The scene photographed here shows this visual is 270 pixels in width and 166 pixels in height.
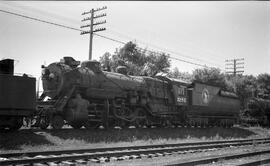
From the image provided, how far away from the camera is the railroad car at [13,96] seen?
40.2 ft

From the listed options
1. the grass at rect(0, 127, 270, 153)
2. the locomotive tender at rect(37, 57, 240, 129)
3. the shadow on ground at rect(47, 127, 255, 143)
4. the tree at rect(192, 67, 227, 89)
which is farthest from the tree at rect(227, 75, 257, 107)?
the grass at rect(0, 127, 270, 153)

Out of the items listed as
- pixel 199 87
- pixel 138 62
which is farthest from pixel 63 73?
pixel 138 62

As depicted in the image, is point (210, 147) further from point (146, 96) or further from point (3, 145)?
point (3, 145)

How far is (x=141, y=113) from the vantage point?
20.7m

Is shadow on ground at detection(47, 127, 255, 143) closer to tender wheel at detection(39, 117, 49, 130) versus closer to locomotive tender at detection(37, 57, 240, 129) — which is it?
locomotive tender at detection(37, 57, 240, 129)

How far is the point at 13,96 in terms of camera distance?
41.5 feet

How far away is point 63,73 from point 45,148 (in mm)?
5406

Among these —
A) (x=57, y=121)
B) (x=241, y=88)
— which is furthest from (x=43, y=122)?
(x=241, y=88)

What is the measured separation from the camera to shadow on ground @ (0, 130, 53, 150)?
11.4 metres

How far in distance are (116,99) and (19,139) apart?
7463 mm

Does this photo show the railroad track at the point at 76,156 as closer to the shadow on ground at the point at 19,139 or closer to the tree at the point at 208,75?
the shadow on ground at the point at 19,139

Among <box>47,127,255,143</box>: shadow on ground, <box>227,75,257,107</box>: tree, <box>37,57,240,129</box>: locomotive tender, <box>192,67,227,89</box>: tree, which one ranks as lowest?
<box>47,127,255,143</box>: shadow on ground

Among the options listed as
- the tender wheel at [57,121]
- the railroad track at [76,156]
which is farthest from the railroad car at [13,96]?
the railroad track at [76,156]

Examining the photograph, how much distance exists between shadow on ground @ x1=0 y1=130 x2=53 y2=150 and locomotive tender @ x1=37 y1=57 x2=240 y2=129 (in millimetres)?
1926
